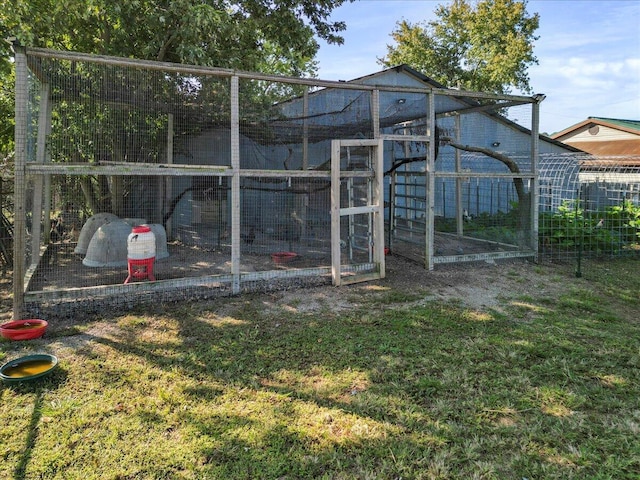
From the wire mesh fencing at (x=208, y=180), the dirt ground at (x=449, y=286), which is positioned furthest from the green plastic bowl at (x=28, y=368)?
the dirt ground at (x=449, y=286)

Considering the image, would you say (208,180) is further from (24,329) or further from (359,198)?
(24,329)

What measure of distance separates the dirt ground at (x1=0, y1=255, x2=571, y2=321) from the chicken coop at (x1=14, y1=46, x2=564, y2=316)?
9.4 inches

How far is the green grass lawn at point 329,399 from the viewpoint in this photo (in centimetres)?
235

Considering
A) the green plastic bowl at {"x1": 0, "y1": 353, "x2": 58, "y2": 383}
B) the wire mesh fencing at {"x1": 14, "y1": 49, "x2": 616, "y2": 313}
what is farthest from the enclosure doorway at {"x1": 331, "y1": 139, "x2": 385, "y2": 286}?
the green plastic bowl at {"x1": 0, "y1": 353, "x2": 58, "y2": 383}

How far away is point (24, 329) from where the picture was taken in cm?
396

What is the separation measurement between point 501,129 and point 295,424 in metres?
13.1

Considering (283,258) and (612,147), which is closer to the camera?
(283,258)

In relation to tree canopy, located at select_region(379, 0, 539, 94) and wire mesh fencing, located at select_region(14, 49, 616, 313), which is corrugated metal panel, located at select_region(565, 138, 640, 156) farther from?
wire mesh fencing, located at select_region(14, 49, 616, 313)

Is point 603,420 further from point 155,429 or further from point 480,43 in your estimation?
point 480,43

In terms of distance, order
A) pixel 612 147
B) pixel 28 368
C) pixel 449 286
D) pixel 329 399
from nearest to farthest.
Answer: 1. pixel 329 399
2. pixel 28 368
3. pixel 449 286
4. pixel 612 147

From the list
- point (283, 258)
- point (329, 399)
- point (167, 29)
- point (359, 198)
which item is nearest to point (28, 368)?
point (329, 399)

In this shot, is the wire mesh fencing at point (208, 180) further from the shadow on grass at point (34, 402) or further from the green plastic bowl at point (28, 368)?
the shadow on grass at point (34, 402)

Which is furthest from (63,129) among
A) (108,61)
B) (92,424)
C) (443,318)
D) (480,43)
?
(480,43)

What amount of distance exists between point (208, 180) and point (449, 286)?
4.48 metres
